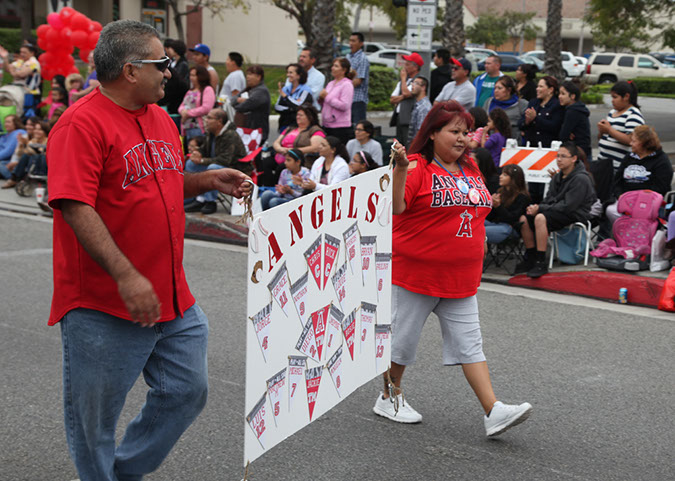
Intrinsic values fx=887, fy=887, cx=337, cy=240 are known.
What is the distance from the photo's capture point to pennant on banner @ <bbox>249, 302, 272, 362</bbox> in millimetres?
3465

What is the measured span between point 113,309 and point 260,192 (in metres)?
8.38

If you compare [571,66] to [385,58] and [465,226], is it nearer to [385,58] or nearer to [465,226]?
[385,58]

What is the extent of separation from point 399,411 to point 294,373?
140 cm

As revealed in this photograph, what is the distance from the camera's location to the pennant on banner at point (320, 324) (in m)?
4.02

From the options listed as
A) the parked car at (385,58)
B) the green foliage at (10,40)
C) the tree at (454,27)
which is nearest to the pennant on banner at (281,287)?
the tree at (454,27)

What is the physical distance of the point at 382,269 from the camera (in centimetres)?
464

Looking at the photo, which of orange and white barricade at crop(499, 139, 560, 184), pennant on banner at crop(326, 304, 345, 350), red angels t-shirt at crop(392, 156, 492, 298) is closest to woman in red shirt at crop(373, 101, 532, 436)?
red angels t-shirt at crop(392, 156, 492, 298)

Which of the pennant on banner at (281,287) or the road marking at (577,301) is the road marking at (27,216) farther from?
the pennant on banner at (281,287)

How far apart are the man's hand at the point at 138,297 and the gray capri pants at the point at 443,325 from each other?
216 centimetres

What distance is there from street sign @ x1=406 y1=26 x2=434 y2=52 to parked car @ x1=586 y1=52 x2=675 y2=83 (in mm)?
33549

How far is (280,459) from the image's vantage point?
4547mm

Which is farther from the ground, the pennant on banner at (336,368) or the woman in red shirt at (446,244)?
the woman in red shirt at (446,244)

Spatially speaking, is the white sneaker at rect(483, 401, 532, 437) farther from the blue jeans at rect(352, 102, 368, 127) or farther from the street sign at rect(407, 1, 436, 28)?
the blue jeans at rect(352, 102, 368, 127)

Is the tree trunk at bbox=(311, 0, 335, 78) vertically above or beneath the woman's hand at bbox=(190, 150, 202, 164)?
above
